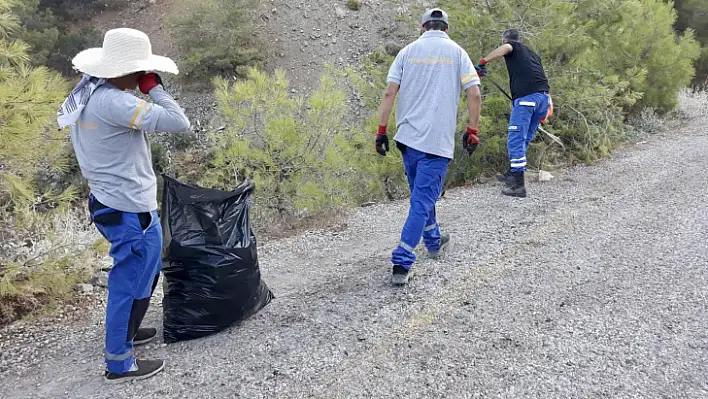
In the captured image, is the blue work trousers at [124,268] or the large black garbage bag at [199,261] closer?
the blue work trousers at [124,268]

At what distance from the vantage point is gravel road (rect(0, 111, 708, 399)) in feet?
9.27

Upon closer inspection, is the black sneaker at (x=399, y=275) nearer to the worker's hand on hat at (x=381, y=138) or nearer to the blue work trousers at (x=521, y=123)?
the worker's hand on hat at (x=381, y=138)

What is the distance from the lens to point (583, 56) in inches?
340

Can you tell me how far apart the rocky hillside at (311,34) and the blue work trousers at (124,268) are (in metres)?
20.9

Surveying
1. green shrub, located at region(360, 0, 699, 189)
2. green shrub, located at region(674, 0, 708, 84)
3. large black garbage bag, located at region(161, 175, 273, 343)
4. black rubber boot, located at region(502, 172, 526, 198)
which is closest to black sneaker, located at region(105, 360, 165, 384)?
large black garbage bag, located at region(161, 175, 273, 343)

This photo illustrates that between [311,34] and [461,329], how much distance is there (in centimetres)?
2484

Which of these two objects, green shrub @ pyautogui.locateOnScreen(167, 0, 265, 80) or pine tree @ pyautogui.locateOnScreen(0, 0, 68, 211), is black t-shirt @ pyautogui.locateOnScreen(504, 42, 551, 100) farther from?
green shrub @ pyautogui.locateOnScreen(167, 0, 265, 80)

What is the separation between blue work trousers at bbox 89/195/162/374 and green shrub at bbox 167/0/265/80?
68.7 feet

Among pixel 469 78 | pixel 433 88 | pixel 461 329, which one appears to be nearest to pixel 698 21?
pixel 469 78

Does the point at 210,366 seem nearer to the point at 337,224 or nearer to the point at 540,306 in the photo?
the point at 540,306

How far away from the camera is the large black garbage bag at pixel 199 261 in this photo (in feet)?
10.6

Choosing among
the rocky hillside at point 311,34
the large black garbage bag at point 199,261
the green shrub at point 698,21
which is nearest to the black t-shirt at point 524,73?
the large black garbage bag at point 199,261

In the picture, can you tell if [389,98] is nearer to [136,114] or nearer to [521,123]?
[136,114]

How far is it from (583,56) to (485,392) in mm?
7321
